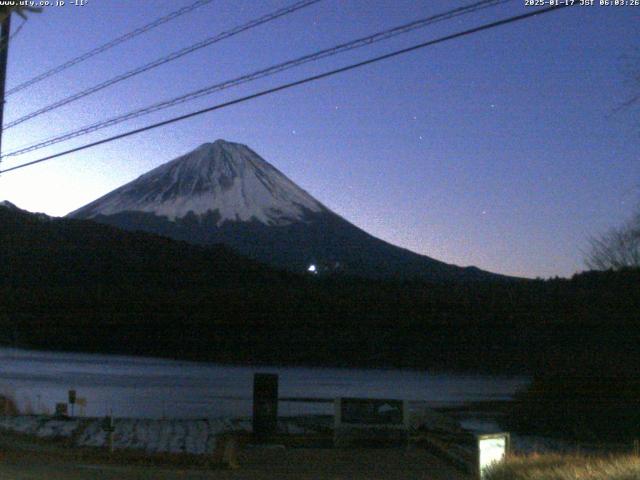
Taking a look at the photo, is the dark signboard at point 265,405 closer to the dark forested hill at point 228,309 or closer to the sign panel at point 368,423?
the sign panel at point 368,423

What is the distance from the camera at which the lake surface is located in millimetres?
32406

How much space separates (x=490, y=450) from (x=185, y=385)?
32722mm

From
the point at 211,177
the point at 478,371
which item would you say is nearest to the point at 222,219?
the point at 211,177

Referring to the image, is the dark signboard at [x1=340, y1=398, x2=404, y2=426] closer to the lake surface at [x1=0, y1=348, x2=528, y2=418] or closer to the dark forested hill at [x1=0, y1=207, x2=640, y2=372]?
the lake surface at [x1=0, y1=348, x2=528, y2=418]

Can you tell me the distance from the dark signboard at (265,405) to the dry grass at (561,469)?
8.73 m

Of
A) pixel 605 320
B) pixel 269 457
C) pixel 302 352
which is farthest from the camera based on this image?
pixel 302 352

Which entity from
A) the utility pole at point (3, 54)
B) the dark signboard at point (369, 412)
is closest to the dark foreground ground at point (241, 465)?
the dark signboard at point (369, 412)

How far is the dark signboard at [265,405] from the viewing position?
19891 mm

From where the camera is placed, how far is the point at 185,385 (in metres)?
42.8

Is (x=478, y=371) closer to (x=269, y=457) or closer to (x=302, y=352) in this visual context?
(x=302, y=352)

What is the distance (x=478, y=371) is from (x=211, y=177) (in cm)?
8135

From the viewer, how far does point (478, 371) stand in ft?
188

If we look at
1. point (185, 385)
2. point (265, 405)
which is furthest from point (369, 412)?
point (185, 385)

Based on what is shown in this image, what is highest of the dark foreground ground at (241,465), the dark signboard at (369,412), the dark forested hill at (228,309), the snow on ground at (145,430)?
the dark forested hill at (228,309)
